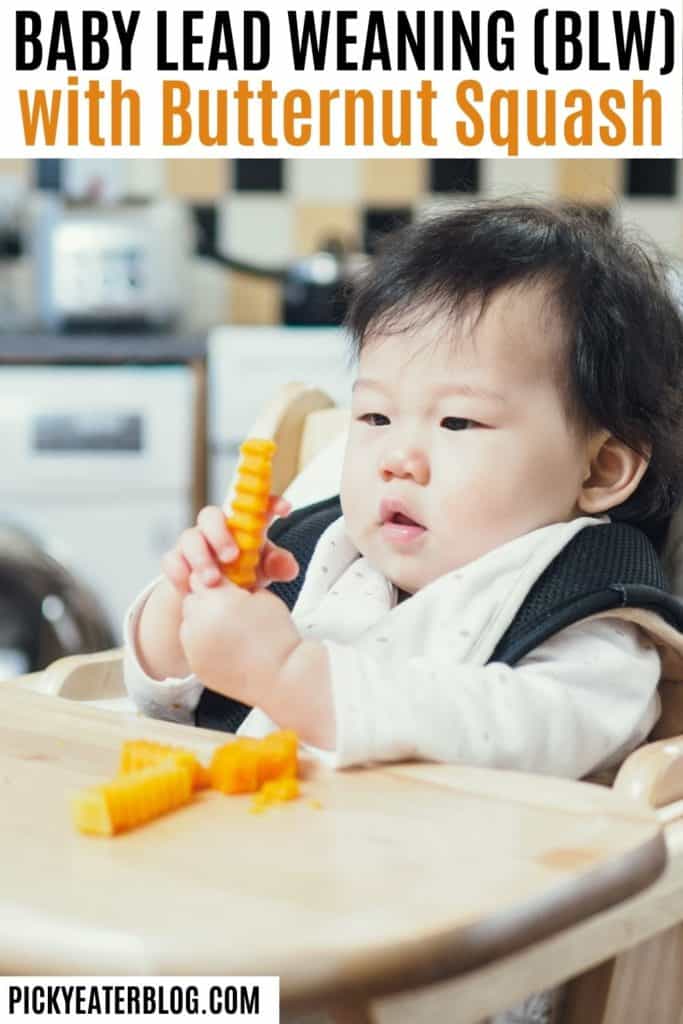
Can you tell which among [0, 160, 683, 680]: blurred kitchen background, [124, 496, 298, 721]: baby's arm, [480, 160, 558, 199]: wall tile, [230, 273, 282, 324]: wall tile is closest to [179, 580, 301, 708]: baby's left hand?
[124, 496, 298, 721]: baby's arm

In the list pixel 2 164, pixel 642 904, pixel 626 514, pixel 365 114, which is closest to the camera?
pixel 642 904

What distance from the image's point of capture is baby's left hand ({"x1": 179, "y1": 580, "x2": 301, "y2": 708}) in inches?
33.4

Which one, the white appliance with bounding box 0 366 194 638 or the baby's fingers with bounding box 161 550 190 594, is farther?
the white appliance with bounding box 0 366 194 638

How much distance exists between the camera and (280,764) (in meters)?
0.79

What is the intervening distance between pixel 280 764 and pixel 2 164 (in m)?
2.65

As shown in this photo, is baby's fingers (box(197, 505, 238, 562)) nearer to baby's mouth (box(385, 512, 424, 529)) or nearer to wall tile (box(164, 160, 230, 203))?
baby's mouth (box(385, 512, 424, 529))

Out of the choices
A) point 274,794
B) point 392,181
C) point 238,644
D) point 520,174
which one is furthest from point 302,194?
point 274,794

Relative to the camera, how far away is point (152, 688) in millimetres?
1065

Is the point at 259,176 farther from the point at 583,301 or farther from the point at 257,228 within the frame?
the point at 583,301

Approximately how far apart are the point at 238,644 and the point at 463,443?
252mm

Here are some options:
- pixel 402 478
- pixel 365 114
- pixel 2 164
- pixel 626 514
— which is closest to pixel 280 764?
pixel 402 478

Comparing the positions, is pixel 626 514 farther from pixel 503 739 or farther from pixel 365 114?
pixel 365 114

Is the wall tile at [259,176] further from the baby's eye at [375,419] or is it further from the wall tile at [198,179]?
the baby's eye at [375,419]

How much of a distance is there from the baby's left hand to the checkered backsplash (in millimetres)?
2454
